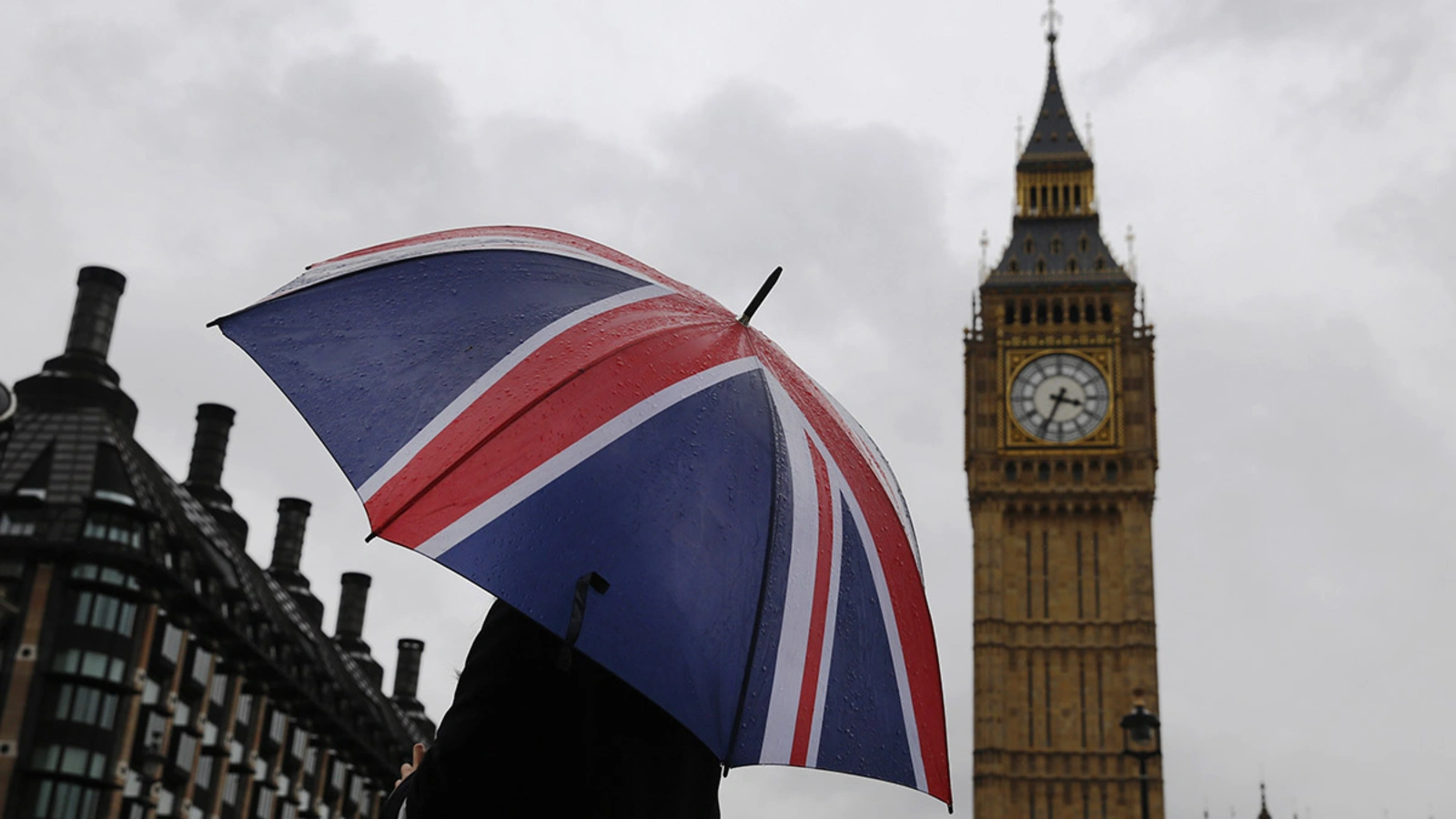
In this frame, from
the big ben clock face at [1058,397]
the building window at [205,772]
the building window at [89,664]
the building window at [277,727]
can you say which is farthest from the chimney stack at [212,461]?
the big ben clock face at [1058,397]

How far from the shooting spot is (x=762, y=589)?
3.65 metres

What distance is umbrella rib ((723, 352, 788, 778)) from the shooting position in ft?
11.3

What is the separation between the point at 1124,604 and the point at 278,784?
31038mm

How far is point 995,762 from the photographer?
5806 centimetres

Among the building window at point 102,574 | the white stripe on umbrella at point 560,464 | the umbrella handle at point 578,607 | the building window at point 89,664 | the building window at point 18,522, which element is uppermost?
the building window at point 18,522

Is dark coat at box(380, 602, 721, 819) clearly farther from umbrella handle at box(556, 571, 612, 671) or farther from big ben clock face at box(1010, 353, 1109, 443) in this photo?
big ben clock face at box(1010, 353, 1109, 443)

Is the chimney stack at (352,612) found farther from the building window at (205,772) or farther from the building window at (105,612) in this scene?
the building window at (105,612)

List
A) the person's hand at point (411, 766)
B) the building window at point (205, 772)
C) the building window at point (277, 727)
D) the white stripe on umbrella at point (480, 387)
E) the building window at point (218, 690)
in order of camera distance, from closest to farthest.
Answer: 1. the person's hand at point (411, 766)
2. the white stripe on umbrella at point (480, 387)
3. the building window at point (205, 772)
4. the building window at point (218, 690)
5. the building window at point (277, 727)

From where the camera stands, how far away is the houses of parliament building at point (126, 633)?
41.2m

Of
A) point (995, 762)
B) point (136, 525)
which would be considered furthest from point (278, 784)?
point (995, 762)

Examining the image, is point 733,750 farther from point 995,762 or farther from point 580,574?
point 995,762

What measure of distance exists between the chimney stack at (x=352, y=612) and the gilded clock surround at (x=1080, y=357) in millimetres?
33756

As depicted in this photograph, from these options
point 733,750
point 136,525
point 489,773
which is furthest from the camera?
point 136,525

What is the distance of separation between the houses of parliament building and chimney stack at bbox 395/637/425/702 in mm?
22447
